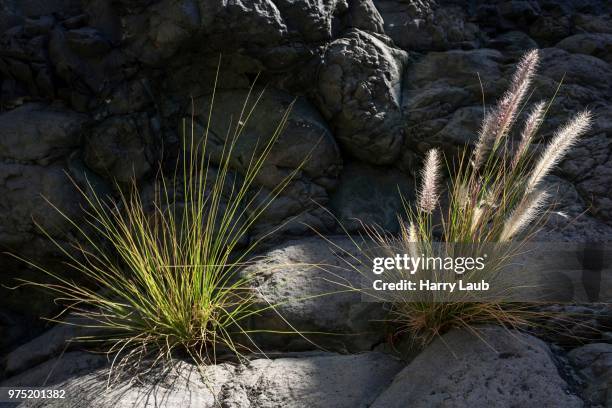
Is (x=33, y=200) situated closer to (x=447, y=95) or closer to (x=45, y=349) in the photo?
(x=45, y=349)

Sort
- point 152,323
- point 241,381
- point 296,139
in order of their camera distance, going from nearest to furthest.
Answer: point 241,381
point 152,323
point 296,139

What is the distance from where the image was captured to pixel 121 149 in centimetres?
298

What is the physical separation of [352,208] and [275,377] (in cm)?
123

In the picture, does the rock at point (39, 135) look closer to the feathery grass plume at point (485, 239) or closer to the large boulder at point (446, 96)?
the large boulder at point (446, 96)

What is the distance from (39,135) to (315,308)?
1817 mm

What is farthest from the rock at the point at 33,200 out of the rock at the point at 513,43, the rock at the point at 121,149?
the rock at the point at 513,43

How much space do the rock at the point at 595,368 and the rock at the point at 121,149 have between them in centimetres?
223

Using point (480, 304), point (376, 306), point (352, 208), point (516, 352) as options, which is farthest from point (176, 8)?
point (516, 352)

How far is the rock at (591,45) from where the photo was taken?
141 inches

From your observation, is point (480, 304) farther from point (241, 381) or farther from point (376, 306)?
point (241, 381)

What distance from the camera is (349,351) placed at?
2.26 m

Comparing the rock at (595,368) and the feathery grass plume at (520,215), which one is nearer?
the rock at (595,368)

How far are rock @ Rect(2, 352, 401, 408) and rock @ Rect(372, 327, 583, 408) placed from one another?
5.2 inches

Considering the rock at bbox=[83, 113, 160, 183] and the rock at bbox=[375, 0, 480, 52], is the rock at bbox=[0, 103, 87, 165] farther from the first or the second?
the rock at bbox=[375, 0, 480, 52]
